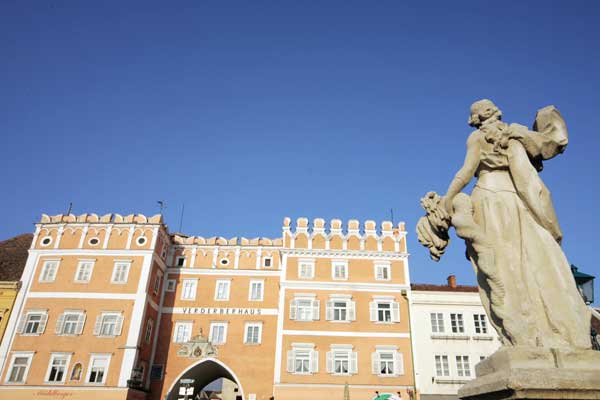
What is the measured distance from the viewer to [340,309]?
3256 centimetres

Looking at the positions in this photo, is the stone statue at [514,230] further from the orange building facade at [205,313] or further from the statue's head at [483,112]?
the orange building facade at [205,313]

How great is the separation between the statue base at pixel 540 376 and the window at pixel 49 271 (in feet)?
115

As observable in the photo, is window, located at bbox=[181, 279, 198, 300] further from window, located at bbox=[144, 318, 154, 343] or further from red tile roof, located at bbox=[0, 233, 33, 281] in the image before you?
red tile roof, located at bbox=[0, 233, 33, 281]

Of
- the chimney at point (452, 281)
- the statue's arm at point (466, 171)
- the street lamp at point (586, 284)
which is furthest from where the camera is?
the chimney at point (452, 281)

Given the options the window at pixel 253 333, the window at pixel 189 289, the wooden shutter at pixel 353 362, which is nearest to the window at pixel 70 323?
the window at pixel 189 289

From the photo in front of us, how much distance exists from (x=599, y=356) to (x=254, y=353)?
104 ft

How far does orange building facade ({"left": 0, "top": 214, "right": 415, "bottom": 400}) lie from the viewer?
2950 cm

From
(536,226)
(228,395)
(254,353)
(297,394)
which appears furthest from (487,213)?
(228,395)

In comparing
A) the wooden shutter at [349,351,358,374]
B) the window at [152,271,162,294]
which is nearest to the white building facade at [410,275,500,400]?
the wooden shutter at [349,351,358,374]

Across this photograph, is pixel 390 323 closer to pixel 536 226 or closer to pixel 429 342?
pixel 429 342

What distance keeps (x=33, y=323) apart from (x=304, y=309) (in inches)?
760

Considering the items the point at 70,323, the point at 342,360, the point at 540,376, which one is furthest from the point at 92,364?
the point at 540,376

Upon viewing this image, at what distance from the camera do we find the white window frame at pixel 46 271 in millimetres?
32094

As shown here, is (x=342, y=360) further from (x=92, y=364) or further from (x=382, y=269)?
(x=92, y=364)
